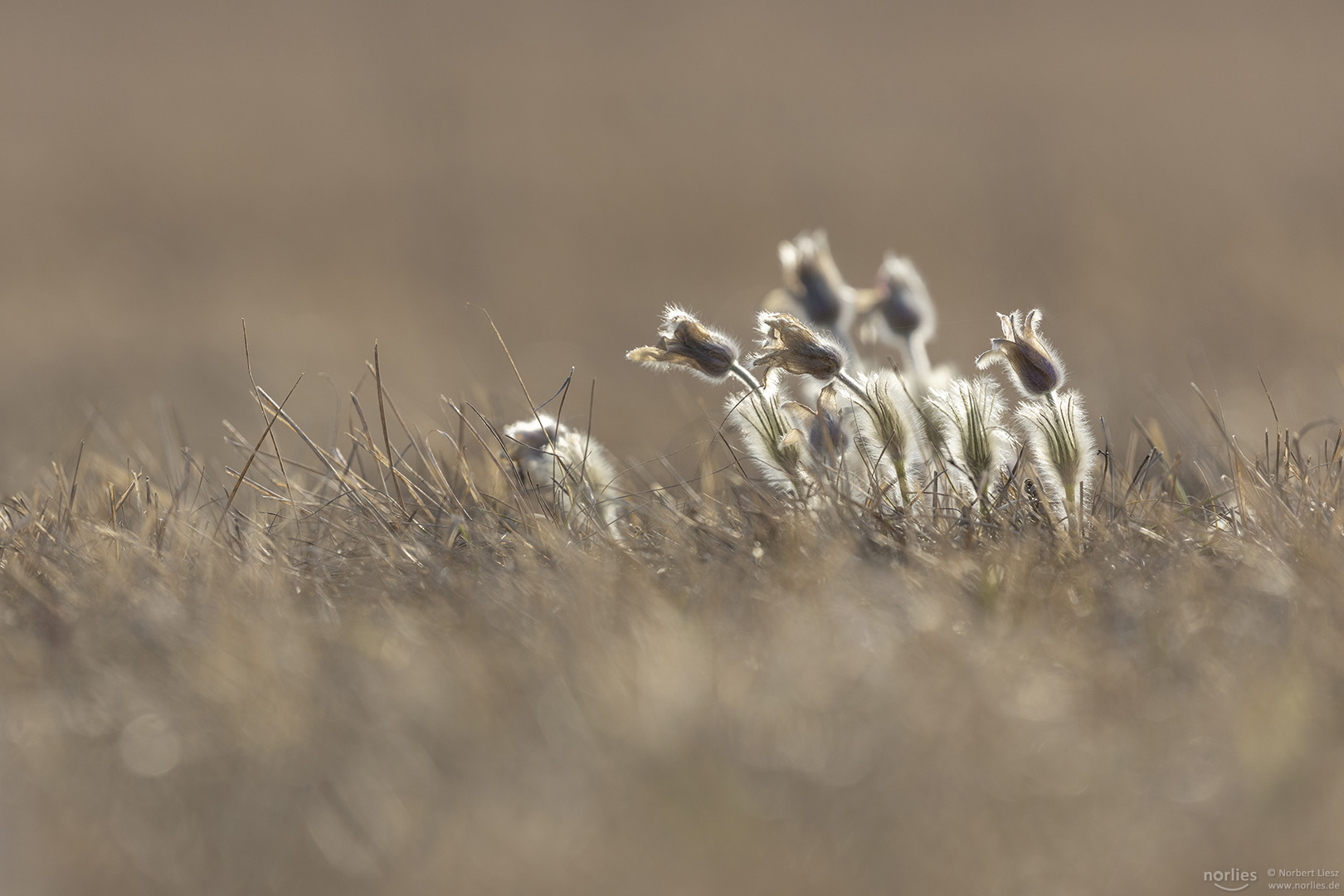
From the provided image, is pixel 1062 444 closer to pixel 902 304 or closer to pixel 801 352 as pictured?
pixel 801 352

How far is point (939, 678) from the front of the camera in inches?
44.6

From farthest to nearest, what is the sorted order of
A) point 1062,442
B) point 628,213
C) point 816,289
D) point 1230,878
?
point 628,213, point 816,289, point 1062,442, point 1230,878

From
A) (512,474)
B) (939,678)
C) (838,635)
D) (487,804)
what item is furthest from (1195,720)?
(512,474)

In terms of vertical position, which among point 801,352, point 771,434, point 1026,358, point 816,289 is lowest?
point 771,434

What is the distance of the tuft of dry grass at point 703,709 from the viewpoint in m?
0.98

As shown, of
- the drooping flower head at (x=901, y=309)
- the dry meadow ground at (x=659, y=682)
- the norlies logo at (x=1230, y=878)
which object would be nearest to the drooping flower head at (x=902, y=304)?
the drooping flower head at (x=901, y=309)

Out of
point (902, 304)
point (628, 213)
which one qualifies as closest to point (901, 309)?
point (902, 304)

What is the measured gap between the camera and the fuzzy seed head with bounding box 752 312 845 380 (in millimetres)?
1738

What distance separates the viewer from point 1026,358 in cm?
175

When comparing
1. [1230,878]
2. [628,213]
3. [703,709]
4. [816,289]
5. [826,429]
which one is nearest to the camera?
[1230,878]

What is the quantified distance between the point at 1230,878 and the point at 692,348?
1068 millimetres

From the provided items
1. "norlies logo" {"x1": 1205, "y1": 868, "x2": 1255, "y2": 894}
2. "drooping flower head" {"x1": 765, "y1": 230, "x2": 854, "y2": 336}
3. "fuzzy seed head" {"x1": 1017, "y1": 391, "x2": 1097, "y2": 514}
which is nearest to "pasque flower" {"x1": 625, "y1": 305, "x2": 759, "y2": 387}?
"fuzzy seed head" {"x1": 1017, "y1": 391, "x2": 1097, "y2": 514}

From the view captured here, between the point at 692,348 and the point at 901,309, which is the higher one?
the point at 901,309

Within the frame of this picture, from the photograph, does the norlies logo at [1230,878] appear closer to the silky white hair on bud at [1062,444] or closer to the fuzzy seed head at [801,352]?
the silky white hair on bud at [1062,444]
